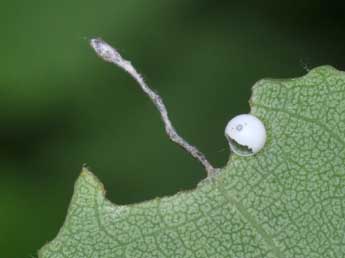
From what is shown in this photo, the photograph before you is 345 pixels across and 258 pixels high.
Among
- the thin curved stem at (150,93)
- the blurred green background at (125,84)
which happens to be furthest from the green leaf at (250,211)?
the blurred green background at (125,84)

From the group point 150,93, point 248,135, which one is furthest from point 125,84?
point 248,135

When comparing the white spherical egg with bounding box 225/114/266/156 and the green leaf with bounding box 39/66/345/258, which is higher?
the white spherical egg with bounding box 225/114/266/156

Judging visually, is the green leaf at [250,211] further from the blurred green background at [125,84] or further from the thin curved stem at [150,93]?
the blurred green background at [125,84]

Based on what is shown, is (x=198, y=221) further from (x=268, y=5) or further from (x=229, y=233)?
(x=268, y=5)

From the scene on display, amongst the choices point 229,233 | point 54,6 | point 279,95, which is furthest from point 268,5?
point 229,233

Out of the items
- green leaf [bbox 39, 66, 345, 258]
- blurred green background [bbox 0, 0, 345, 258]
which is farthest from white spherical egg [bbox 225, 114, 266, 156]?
blurred green background [bbox 0, 0, 345, 258]

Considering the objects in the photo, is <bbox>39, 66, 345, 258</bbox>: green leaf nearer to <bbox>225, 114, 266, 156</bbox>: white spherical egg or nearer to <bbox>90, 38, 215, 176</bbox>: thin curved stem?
<bbox>225, 114, 266, 156</bbox>: white spherical egg
